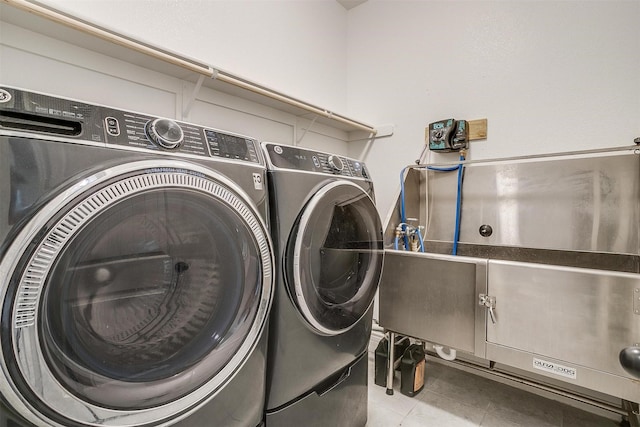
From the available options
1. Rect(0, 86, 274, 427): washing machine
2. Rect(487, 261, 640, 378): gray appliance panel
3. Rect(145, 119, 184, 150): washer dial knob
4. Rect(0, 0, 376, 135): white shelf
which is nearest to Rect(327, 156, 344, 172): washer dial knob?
Rect(0, 86, 274, 427): washing machine

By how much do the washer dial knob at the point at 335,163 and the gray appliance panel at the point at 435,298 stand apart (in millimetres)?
703

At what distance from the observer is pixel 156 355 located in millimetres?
758

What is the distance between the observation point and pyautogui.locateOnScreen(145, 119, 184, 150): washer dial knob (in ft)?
2.48

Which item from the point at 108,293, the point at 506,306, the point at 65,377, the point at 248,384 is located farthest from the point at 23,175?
the point at 506,306

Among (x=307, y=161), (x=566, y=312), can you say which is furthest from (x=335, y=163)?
(x=566, y=312)

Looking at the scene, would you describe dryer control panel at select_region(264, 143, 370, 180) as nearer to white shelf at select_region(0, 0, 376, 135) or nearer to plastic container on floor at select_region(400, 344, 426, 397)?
white shelf at select_region(0, 0, 376, 135)

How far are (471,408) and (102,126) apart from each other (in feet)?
7.34

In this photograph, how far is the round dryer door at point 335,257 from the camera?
3.50ft

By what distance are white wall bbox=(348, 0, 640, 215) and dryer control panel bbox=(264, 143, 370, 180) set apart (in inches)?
50.8

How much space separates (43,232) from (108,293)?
0.64 ft

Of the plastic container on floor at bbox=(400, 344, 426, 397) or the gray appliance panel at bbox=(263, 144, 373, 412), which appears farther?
the plastic container on floor at bbox=(400, 344, 426, 397)

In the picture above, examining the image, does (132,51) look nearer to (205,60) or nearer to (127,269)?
(205,60)

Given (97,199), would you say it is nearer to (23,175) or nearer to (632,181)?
(23,175)

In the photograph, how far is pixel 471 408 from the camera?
5.75 ft
